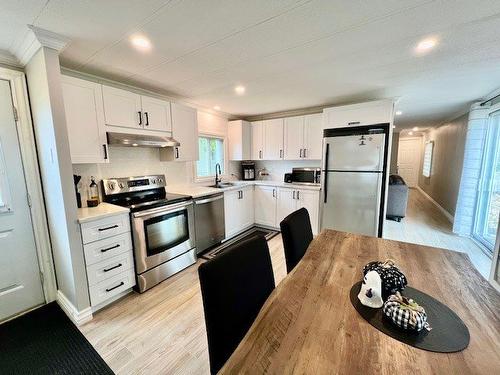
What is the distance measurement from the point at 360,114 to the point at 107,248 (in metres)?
3.56

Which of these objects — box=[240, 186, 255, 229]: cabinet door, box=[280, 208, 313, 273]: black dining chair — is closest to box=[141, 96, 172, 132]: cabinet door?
box=[240, 186, 255, 229]: cabinet door

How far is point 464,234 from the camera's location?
3.82 meters

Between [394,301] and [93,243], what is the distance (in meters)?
2.22

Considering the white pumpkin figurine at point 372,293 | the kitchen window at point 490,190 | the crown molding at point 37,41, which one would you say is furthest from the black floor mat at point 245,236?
the kitchen window at point 490,190

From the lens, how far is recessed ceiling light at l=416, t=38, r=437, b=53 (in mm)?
1667

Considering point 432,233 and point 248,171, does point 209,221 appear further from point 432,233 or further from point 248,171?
point 432,233

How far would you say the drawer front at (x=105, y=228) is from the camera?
6.13 ft

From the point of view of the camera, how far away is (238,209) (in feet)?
12.7

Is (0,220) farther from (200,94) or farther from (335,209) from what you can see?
(335,209)

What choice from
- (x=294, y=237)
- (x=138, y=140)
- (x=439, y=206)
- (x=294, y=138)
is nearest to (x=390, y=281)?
(x=294, y=237)

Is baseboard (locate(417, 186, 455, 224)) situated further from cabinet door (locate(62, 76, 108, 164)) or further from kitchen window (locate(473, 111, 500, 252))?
cabinet door (locate(62, 76, 108, 164))

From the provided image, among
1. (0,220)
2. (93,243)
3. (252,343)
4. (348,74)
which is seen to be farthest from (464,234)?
(0,220)

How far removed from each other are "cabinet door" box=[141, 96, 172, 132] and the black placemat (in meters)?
2.69

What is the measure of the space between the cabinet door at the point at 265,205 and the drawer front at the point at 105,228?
8.19ft
